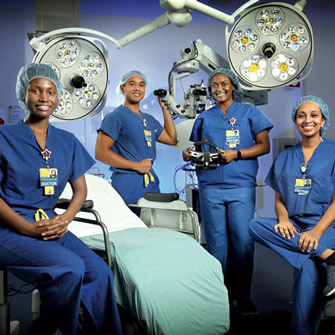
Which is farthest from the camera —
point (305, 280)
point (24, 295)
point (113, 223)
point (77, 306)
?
point (24, 295)

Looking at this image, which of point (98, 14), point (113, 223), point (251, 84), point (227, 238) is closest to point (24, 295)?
point (113, 223)

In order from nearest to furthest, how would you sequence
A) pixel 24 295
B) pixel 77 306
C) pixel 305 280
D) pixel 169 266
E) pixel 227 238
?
pixel 77 306 < pixel 169 266 < pixel 305 280 < pixel 227 238 < pixel 24 295

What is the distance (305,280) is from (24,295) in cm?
201

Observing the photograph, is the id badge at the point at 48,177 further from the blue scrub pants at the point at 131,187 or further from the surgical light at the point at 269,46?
the surgical light at the point at 269,46

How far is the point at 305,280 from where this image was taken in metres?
1.94

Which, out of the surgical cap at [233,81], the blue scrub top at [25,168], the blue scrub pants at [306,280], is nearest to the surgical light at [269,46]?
the surgical cap at [233,81]

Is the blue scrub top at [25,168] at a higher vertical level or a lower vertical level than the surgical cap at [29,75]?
lower

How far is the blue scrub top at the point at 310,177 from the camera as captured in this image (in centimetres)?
214

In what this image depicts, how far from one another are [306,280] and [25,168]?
1.45 m

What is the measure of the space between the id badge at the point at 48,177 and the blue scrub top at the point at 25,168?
0.07 ft

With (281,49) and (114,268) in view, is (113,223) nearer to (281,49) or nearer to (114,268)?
(114,268)

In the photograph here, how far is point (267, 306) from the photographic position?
103 inches

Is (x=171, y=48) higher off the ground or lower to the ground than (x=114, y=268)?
higher

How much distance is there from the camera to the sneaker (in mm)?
1813
